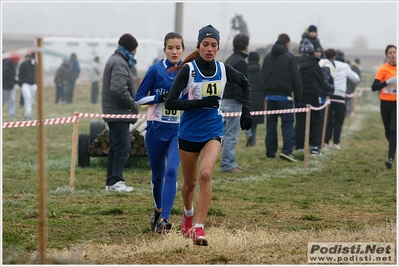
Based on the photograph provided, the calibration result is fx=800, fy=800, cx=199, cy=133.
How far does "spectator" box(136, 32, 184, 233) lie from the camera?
304 inches

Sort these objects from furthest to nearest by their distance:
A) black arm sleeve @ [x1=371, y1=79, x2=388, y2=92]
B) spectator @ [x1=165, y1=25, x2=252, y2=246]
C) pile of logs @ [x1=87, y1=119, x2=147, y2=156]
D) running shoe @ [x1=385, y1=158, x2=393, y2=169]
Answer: running shoe @ [x1=385, y1=158, x2=393, y2=169] < black arm sleeve @ [x1=371, y1=79, x2=388, y2=92] < pile of logs @ [x1=87, y1=119, x2=147, y2=156] < spectator @ [x1=165, y1=25, x2=252, y2=246]

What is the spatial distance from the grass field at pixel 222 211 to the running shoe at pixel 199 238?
8 cm

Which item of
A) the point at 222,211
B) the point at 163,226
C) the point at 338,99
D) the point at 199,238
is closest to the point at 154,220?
the point at 163,226

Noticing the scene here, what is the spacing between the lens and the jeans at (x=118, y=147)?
10273 millimetres

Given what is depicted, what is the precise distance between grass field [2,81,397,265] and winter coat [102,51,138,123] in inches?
43.5

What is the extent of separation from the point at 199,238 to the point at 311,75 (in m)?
8.85

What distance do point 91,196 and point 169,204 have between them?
2.56 meters

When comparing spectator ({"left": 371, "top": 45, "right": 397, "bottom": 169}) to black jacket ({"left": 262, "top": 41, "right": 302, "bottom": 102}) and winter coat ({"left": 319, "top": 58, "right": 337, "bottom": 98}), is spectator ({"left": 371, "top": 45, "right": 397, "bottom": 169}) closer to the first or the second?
black jacket ({"left": 262, "top": 41, "right": 302, "bottom": 102})

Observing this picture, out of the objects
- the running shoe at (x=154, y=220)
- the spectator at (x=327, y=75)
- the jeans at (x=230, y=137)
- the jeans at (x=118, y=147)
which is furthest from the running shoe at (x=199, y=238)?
the spectator at (x=327, y=75)

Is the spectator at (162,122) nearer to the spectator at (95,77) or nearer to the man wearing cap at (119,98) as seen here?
the man wearing cap at (119,98)

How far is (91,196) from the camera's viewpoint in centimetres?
1007

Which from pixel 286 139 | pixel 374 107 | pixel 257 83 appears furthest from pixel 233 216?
pixel 374 107

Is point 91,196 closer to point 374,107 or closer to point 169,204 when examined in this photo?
point 169,204

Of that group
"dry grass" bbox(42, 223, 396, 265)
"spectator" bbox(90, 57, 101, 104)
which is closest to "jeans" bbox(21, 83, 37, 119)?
"spectator" bbox(90, 57, 101, 104)
